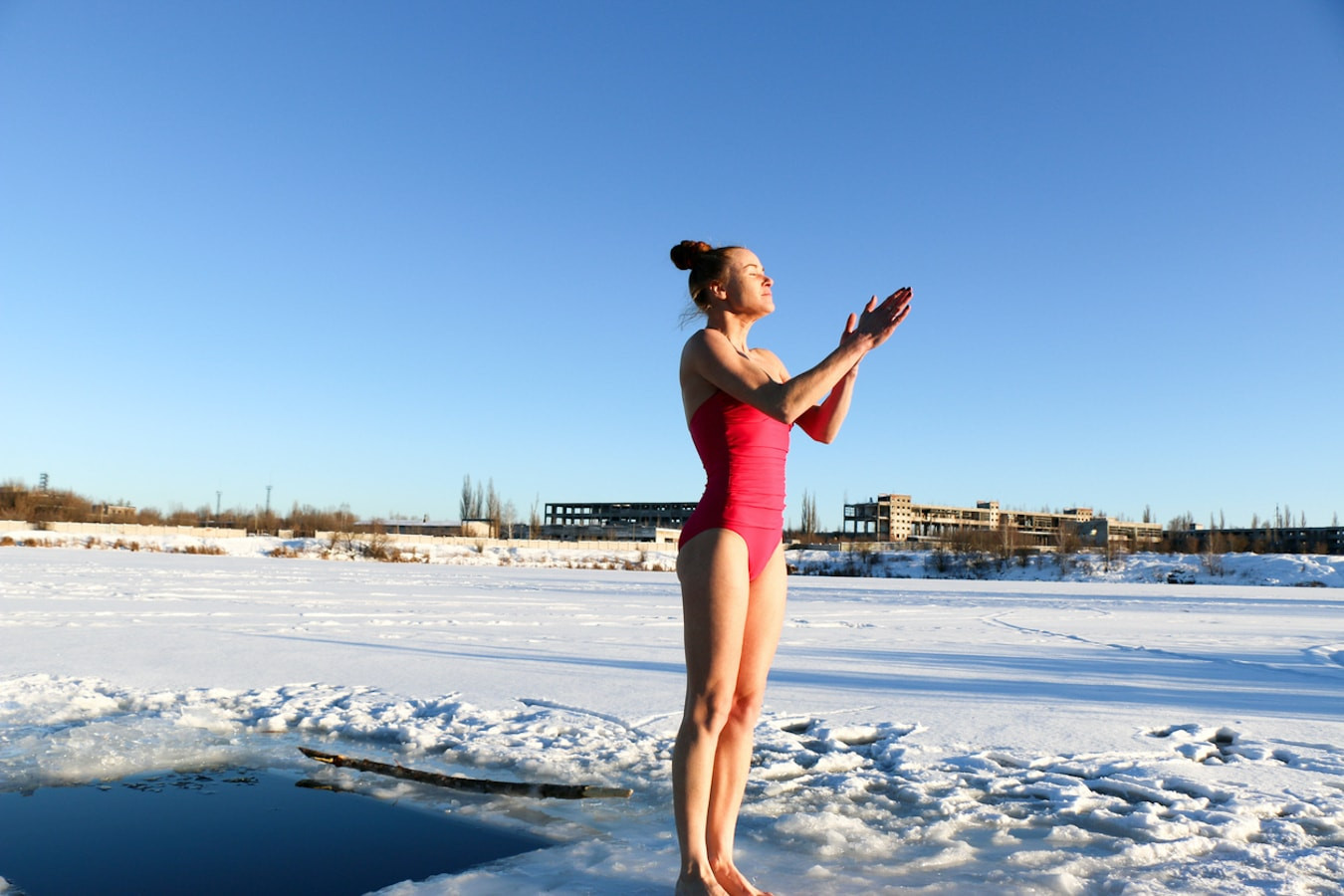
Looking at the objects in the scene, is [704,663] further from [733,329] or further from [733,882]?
[733,329]

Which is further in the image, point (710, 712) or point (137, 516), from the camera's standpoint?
point (137, 516)

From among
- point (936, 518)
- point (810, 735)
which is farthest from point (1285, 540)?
point (810, 735)

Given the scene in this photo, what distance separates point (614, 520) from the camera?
92000 mm

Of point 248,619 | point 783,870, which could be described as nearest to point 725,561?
point 783,870

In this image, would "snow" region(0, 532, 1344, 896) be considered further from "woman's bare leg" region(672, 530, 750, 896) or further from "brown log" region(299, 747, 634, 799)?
"woman's bare leg" region(672, 530, 750, 896)

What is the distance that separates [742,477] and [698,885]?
0.80 m

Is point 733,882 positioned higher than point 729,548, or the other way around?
point 729,548

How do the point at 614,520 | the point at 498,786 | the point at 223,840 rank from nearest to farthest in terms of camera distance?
the point at 223,840
the point at 498,786
the point at 614,520

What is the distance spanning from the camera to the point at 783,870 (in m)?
2.13

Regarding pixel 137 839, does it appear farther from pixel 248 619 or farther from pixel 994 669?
pixel 248 619

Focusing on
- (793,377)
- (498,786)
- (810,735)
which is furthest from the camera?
(810,735)

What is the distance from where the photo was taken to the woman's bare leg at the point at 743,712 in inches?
76.3

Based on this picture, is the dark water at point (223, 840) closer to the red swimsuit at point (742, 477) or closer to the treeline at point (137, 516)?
the red swimsuit at point (742, 477)

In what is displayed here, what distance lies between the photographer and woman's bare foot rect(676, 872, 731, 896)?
176cm
